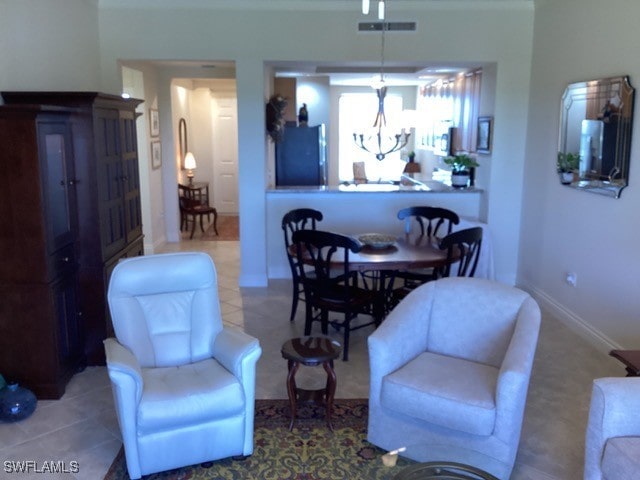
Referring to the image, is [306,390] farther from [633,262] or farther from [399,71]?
[399,71]

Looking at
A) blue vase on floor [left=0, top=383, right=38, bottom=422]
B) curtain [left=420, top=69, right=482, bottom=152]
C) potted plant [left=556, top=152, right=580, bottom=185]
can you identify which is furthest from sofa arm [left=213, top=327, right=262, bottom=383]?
curtain [left=420, top=69, right=482, bottom=152]

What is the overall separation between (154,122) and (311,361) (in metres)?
5.68

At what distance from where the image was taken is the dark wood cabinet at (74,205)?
11.1 feet

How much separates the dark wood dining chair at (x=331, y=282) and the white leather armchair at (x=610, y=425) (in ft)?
6.36

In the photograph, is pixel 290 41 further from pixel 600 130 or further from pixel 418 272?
pixel 600 130

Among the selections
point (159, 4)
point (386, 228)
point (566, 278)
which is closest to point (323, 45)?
point (159, 4)

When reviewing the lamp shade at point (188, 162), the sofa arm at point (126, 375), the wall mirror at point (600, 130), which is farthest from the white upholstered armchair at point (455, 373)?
the lamp shade at point (188, 162)

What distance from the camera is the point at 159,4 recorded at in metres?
5.64

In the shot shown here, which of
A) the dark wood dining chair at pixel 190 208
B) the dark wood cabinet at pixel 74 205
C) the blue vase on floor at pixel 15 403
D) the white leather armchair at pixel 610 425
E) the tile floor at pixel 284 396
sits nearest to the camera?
the white leather armchair at pixel 610 425

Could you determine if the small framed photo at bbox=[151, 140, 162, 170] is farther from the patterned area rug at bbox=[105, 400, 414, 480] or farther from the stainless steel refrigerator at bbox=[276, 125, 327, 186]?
the patterned area rug at bbox=[105, 400, 414, 480]

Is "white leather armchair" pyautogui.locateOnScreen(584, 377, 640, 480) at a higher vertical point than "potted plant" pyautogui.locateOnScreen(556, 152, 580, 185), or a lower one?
lower

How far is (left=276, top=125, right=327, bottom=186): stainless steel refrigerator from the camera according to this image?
305 inches
